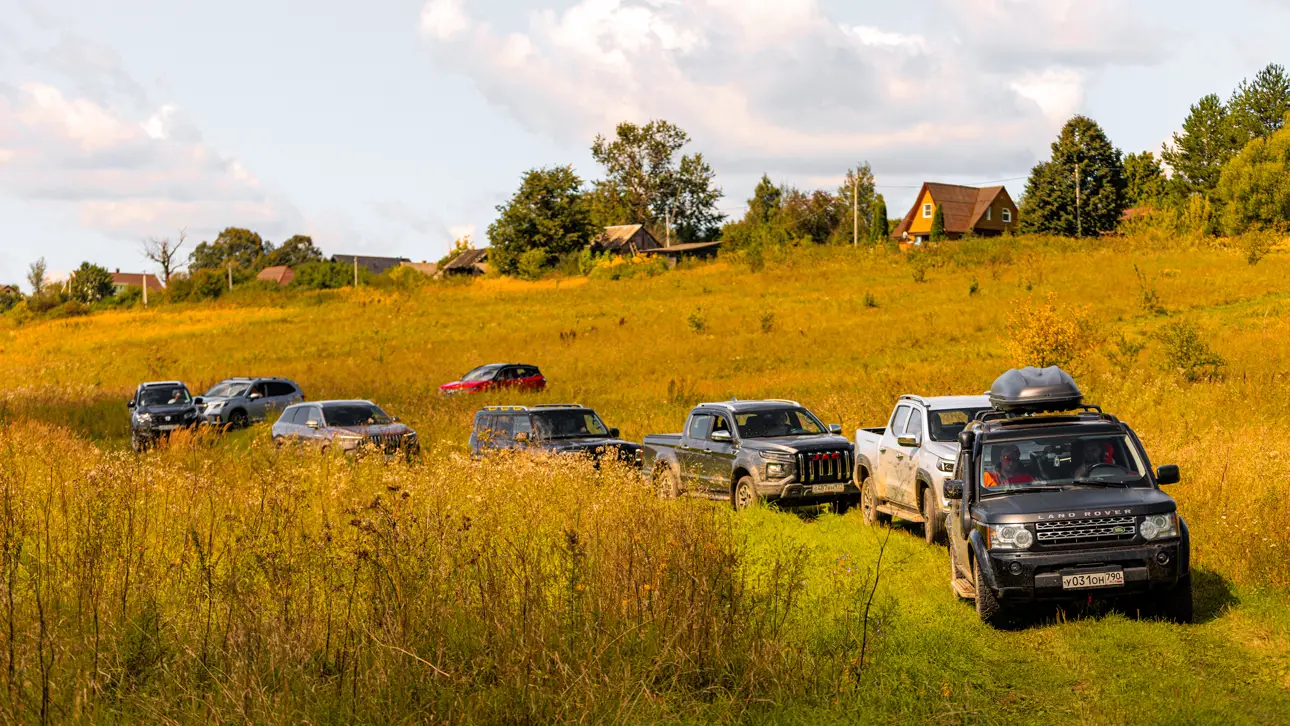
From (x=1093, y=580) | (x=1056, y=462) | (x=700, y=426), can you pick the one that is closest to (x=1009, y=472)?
(x=1056, y=462)

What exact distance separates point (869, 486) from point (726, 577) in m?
7.99

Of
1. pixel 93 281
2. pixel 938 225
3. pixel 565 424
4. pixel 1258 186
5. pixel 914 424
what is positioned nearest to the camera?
pixel 914 424

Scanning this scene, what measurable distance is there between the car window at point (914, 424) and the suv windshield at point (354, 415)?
13.3 metres

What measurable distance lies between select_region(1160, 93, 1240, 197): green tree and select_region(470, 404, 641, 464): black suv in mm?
88223

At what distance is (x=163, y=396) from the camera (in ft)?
111

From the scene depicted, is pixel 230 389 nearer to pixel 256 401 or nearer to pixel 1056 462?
pixel 256 401

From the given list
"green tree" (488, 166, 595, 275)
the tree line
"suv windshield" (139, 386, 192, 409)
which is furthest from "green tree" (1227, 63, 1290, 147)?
"suv windshield" (139, 386, 192, 409)

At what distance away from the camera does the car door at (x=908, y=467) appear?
565 inches

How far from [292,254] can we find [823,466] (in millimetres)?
151389

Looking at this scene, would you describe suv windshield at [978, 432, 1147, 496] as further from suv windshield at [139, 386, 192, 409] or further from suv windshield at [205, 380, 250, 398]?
suv windshield at [205, 380, 250, 398]

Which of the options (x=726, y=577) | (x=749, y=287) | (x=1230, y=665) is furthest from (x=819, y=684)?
(x=749, y=287)

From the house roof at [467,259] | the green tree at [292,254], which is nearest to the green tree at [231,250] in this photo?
the green tree at [292,254]

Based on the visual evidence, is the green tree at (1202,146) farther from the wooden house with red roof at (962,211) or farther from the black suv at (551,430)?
the black suv at (551,430)

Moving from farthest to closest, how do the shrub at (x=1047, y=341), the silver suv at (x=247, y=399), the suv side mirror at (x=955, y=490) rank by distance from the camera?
the silver suv at (x=247, y=399) < the shrub at (x=1047, y=341) < the suv side mirror at (x=955, y=490)
